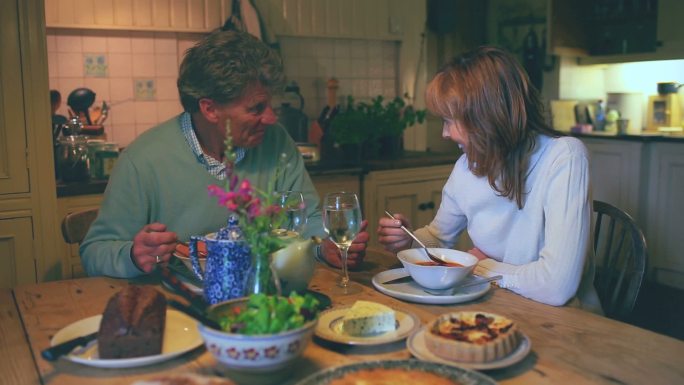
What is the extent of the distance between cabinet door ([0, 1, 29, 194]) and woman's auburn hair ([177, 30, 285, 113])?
1004 millimetres

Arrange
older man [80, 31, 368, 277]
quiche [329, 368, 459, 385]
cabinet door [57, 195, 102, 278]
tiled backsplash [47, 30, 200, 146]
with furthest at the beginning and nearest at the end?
tiled backsplash [47, 30, 200, 146] → cabinet door [57, 195, 102, 278] → older man [80, 31, 368, 277] → quiche [329, 368, 459, 385]

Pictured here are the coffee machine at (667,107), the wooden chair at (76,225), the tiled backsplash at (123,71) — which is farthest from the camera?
the coffee machine at (667,107)

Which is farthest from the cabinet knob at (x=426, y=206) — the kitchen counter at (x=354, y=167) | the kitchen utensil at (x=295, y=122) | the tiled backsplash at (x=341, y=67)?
the tiled backsplash at (x=341, y=67)

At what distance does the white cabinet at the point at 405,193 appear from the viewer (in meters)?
3.44

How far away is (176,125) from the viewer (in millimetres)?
1850

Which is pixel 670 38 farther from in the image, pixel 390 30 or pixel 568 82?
pixel 390 30

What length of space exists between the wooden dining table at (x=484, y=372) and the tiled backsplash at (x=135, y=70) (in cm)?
217

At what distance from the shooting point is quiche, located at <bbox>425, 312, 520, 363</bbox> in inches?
39.2

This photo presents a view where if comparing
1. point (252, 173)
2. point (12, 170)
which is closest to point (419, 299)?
point (252, 173)

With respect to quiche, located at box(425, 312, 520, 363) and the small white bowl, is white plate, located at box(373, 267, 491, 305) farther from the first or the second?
quiche, located at box(425, 312, 520, 363)

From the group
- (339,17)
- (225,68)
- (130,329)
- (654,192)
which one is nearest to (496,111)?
(225,68)

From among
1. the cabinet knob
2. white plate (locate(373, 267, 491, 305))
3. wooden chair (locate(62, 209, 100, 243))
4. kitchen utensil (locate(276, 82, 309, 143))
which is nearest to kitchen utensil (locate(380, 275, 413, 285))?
white plate (locate(373, 267, 491, 305))

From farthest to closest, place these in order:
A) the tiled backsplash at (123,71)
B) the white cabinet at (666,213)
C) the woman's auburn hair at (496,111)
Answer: the white cabinet at (666,213)
the tiled backsplash at (123,71)
the woman's auburn hair at (496,111)

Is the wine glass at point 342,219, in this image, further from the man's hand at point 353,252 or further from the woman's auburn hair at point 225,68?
the woman's auburn hair at point 225,68
